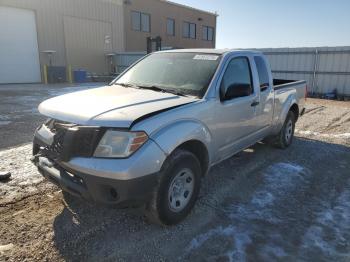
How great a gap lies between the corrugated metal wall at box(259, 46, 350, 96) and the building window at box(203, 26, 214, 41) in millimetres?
22999

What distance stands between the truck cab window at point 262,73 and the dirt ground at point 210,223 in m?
1.38

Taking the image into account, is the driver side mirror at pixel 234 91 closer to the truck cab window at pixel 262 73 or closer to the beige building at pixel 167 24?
the truck cab window at pixel 262 73

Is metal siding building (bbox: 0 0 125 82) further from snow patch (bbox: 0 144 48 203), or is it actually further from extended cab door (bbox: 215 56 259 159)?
extended cab door (bbox: 215 56 259 159)

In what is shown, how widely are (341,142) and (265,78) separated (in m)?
3.09

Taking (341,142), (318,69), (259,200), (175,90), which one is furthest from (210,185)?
(318,69)

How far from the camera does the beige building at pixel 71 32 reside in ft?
65.1

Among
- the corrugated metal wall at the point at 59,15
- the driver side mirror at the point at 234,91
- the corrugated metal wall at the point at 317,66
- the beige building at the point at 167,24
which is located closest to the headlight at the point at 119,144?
the driver side mirror at the point at 234,91

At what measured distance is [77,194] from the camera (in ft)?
9.32

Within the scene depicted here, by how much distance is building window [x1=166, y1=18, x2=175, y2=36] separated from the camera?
33.2 metres

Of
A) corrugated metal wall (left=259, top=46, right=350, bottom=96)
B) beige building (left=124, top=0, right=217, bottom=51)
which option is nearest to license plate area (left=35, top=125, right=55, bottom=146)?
corrugated metal wall (left=259, top=46, right=350, bottom=96)

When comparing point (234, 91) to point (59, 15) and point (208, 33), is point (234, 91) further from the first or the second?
point (208, 33)

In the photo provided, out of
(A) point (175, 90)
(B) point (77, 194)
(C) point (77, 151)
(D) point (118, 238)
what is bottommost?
(D) point (118, 238)

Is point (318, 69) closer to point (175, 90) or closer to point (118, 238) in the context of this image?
point (175, 90)

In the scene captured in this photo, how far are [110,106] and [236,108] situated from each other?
1809mm
